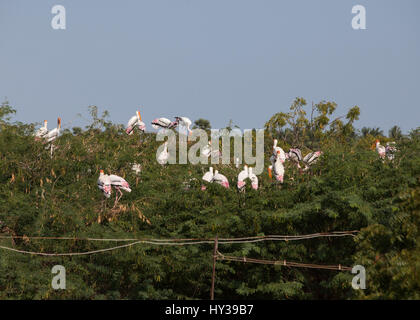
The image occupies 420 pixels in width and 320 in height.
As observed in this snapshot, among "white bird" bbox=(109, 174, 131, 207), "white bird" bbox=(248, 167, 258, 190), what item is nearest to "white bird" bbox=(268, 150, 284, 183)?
"white bird" bbox=(248, 167, 258, 190)

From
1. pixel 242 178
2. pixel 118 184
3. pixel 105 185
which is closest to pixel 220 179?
pixel 242 178

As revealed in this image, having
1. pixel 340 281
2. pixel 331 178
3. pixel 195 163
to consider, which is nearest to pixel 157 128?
pixel 195 163

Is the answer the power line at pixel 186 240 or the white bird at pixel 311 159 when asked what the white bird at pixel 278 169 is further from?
the power line at pixel 186 240

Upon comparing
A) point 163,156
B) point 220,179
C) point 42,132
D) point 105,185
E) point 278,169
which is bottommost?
point 105,185

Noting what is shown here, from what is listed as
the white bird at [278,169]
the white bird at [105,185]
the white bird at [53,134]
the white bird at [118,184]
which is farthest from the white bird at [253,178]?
the white bird at [53,134]

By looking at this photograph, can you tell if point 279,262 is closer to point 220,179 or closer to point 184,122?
point 220,179

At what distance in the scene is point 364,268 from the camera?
412 inches

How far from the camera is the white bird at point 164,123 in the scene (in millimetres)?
20359

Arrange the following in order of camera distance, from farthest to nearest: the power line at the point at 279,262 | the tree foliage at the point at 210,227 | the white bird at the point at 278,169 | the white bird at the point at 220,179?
the white bird at the point at 220,179, the white bird at the point at 278,169, the tree foliage at the point at 210,227, the power line at the point at 279,262

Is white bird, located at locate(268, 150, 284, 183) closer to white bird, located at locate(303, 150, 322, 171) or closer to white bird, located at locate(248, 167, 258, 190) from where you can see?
white bird, located at locate(248, 167, 258, 190)

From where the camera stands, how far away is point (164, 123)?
20.4 m

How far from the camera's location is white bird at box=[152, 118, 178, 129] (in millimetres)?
20359
